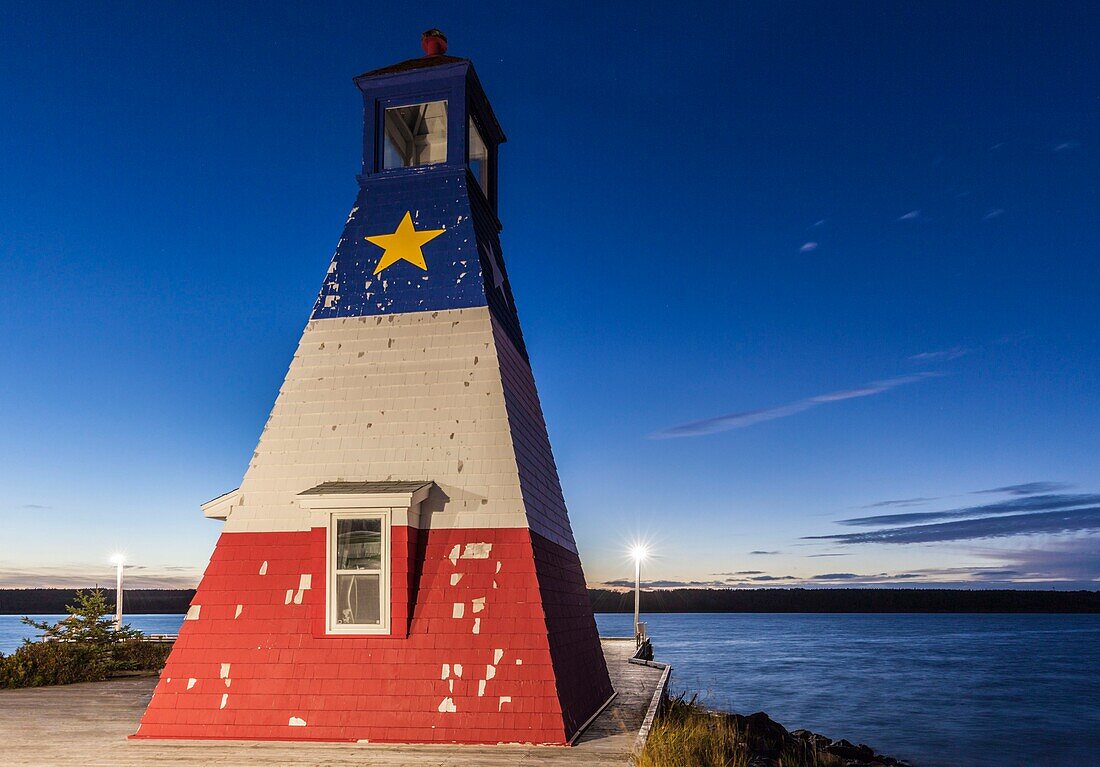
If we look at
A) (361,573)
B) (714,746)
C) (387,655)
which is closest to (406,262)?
(361,573)

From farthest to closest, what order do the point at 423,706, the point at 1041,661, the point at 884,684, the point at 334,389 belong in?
1. the point at 1041,661
2. the point at 884,684
3. the point at 334,389
4. the point at 423,706

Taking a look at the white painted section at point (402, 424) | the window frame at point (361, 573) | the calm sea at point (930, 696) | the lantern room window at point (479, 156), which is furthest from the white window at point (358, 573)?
the calm sea at point (930, 696)

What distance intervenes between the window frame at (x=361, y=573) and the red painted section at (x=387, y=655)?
10 centimetres

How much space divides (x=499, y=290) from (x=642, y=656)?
16587 millimetres

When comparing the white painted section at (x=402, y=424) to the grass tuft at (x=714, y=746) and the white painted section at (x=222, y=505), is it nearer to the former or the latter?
the white painted section at (x=222, y=505)

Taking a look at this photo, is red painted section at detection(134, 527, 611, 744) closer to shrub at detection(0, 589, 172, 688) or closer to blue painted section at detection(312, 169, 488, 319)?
blue painted section at detection(312, 169, 488, 319)

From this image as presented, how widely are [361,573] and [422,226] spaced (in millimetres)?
5231

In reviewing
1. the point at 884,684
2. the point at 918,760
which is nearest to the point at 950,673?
the point at 884,684

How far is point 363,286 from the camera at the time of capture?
481 inches

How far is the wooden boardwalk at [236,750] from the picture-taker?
28.2 feet

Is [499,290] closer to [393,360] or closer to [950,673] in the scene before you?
[393,360]

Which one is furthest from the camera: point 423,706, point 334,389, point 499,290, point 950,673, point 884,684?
point 950,673

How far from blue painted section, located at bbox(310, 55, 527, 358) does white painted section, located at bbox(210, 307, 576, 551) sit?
0.30 m

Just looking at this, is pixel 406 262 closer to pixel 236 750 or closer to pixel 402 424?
pixel 402 424
